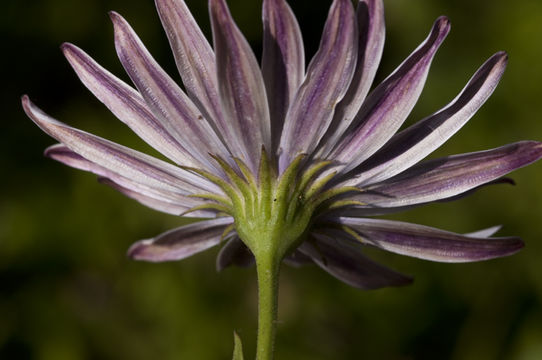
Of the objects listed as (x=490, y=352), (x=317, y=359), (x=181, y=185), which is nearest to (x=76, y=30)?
(x=317, y=359)

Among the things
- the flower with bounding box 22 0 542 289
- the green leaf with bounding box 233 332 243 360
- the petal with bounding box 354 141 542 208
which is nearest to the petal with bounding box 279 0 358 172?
the flower with bounding box 22 0 542 289

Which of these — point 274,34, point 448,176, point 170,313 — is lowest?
point 170,313

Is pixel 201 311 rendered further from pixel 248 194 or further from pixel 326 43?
pixel 326 43

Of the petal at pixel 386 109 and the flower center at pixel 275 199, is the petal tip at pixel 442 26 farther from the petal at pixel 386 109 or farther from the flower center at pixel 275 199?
the flower center at pixel 275 199

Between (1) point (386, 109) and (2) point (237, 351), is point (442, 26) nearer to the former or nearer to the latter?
(1) point (386, 109)

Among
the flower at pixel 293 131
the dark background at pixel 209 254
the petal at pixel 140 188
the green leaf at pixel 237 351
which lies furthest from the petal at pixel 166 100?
the dark background at pixel 209 254

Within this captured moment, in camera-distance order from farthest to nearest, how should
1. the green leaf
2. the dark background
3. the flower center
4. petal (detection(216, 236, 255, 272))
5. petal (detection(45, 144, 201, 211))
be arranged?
1. the dark background
2. petal (detection(216, 236, 255, 272))
3. petal (detection(45, 144, 201, 211))
4. the flower center
5. the green leaf

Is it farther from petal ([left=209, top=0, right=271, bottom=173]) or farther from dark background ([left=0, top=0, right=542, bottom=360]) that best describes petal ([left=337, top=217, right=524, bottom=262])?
dark background ([left=0, top=0, right=542, bottom=360])
